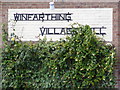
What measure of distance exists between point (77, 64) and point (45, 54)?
96cm

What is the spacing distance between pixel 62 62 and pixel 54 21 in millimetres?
1227

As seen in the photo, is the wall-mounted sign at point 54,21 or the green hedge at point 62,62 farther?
the wall-mounted sign at point 54,21

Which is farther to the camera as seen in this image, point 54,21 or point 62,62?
point 54,21

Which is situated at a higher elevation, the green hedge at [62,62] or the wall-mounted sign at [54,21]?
the wall-mounted sign at [54,21]

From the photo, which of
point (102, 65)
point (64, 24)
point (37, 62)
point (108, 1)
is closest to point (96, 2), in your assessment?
point (108, 1)

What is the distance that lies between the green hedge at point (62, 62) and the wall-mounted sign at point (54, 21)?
0.73 ft

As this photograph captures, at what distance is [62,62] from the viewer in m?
8.20

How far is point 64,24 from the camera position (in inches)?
336

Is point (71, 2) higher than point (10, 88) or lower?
higher

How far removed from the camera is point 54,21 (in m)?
8.54

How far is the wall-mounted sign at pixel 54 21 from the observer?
848 cm

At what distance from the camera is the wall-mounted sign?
848 cm

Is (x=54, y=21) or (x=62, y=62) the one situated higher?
(x=54, y=21)

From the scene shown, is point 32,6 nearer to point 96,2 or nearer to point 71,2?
point 71,2
